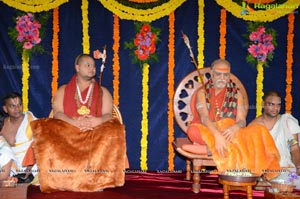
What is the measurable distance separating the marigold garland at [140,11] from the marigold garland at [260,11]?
0.67m

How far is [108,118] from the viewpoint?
4637mm

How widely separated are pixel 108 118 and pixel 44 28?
1.80 metres

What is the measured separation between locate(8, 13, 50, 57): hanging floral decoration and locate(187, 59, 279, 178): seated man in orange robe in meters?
2.45

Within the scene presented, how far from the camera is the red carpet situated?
4.03 meters

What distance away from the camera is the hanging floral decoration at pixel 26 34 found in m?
5.45

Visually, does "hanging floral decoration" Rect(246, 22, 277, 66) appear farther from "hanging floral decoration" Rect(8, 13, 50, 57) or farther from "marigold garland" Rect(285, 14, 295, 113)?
"hanging floral decoration" Rect(8, 13, 50, 57)

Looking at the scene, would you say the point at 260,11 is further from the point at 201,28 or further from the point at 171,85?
the point at 171,85

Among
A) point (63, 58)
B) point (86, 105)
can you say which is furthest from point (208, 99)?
point (63, 58)

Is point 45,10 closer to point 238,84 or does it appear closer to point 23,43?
point 23,43

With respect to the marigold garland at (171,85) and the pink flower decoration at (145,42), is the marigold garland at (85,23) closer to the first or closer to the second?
the pink flower decoration at (145,42)

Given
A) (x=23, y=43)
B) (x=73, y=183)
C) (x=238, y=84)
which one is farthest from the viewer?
(x=23, y=43)

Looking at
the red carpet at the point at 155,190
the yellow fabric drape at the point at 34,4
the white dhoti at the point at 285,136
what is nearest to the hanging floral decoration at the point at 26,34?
the yellow fabric drape at the point at 34,4

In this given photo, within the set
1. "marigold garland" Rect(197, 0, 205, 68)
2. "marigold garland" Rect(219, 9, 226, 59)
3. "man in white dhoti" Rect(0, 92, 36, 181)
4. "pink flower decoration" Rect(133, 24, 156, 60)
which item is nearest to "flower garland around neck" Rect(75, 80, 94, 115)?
"man in white dhoti" Rect(0, 92, 36, 181)

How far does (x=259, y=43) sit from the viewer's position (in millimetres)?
5672
